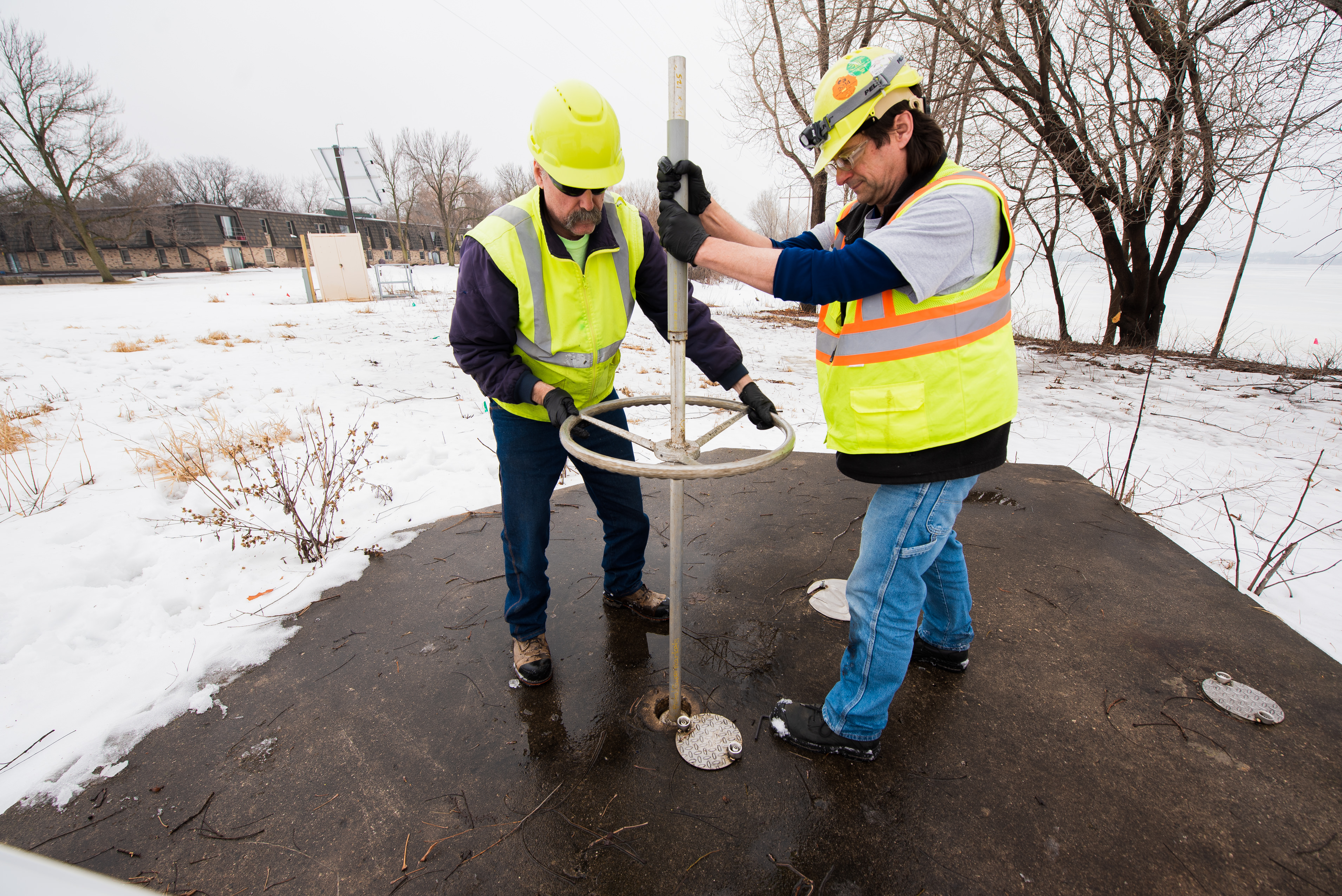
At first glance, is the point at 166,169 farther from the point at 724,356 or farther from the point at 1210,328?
the point at 1210,328

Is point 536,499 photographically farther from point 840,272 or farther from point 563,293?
point 840,272

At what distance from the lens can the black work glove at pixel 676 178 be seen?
1.45 m

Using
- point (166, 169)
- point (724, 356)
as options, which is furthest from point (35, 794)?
point (166, 169)

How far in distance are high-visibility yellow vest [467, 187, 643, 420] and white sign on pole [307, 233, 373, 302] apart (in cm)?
1431

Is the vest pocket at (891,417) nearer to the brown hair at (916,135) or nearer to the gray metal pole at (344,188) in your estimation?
the brown hair at (916,135)

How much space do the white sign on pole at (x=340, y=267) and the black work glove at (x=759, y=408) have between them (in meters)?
14.8

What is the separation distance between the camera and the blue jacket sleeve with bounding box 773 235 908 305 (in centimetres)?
136

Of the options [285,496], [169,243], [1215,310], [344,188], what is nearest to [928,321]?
[285,496]

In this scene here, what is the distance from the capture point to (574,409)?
1825mm

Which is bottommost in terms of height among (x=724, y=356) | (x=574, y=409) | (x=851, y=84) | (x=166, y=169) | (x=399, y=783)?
(x=399, y=783)

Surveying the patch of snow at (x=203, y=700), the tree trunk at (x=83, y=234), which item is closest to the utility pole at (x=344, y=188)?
the tree trunk at (x=83, y=234)

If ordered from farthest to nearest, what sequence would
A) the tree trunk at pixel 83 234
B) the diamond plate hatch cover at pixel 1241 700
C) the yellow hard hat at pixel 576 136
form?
the tree trunk at pixel 83 234 < the diamond plate hatch cover at pixel 1241 700 < the yellow hard hat at pixel 576 136

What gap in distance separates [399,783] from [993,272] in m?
2.36

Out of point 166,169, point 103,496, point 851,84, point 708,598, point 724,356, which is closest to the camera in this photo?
point 851,84
